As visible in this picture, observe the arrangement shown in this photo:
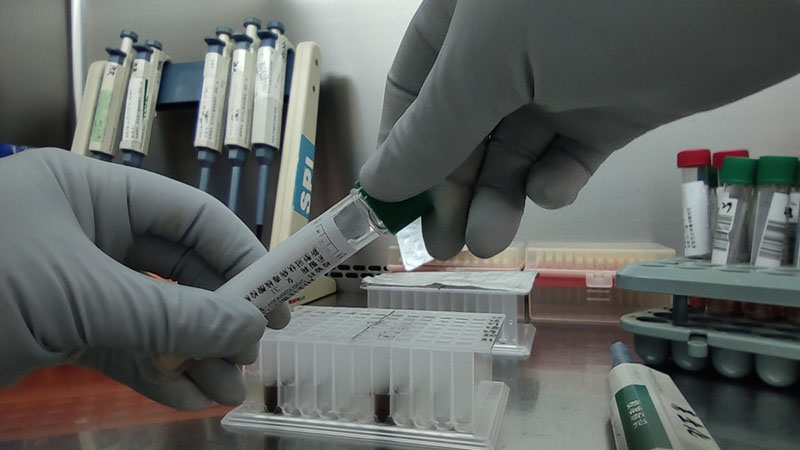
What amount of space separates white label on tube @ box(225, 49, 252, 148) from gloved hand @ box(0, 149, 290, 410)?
0.54 m

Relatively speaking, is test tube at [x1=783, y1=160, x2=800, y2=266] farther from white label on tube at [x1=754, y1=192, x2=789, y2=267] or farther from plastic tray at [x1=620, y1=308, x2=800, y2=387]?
plastic tray at [x1=620, y1=308, x2=800, y2=387]

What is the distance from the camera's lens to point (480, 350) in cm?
50

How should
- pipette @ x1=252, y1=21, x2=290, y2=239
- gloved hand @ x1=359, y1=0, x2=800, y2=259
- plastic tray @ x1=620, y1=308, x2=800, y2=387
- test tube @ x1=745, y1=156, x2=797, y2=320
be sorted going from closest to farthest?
gloved hand @ x1=359, y1=0, x2=800, y2=259
plastic tray @ x1=620, y1=308, x2=800, y2=387
test tube @ x1=745, y1=156, x2=797, y2=320
pipette @ x1=252, y1=21, x2=290, y2=239

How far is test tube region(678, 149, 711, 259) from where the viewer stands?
0.85m

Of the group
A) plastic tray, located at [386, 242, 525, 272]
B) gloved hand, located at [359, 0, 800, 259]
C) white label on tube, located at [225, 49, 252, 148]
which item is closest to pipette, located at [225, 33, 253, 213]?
white label on tube, located at [225, 49, 252, 148]

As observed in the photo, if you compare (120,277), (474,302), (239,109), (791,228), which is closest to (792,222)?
(791,228)

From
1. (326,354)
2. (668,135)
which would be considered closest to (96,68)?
(326,354)

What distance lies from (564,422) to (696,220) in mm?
507

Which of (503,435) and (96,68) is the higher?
(96,68)

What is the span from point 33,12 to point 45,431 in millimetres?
1306

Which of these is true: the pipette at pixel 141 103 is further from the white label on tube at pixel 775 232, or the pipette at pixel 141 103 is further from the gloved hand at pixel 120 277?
the white label on tube at pixel 775 232

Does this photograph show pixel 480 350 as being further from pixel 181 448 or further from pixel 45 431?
pixel 45 431

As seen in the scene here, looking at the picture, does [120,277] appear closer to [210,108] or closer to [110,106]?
[210,108]

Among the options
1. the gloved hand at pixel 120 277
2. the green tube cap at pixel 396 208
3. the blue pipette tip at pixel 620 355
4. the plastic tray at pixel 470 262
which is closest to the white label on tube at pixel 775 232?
the blue pipette tip at pixel 620 355
